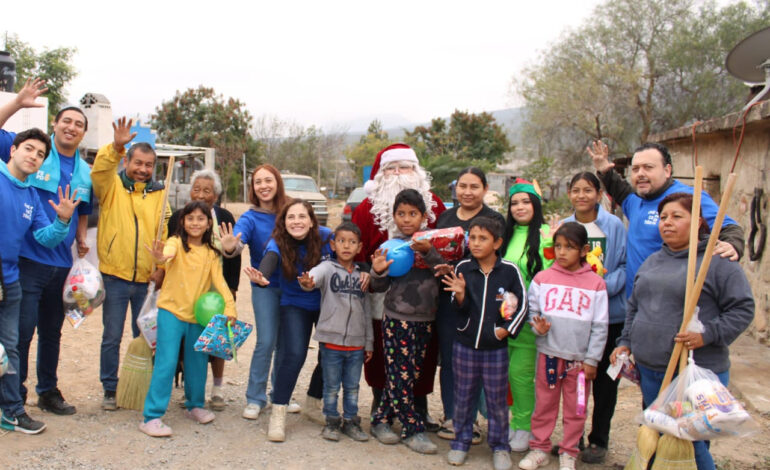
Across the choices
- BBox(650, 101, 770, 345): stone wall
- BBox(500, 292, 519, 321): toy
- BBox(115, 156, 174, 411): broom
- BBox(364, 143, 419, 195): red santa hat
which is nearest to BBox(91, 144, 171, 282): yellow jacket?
BBox(115, 156, 174, 411): broom

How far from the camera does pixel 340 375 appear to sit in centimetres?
407

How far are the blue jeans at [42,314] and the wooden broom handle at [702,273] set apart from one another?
378 centimetres

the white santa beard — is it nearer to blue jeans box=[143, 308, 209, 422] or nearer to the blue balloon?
the blue balloon

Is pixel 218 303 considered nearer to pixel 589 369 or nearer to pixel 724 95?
pixel 589 369

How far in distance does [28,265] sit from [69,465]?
1295mm

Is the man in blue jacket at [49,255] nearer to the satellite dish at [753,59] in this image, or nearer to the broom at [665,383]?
the broom at [665,383]

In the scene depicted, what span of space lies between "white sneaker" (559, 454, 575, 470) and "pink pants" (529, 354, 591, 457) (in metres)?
0.03

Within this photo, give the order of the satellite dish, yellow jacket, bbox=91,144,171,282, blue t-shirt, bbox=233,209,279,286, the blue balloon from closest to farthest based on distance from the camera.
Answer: the blue balloon
yellow jacket, bbox=91,144,171,282
blue t-shirt, bbox=233,209,279,286
the satellite dish

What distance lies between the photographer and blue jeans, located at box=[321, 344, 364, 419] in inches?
157

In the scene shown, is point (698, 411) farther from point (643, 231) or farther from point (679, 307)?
point (643, 231)

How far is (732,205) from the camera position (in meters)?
7.08

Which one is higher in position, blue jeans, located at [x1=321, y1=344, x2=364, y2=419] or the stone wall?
the stone wall

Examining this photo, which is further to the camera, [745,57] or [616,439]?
[745,57]

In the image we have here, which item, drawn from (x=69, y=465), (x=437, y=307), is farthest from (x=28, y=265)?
(x=437, y=307)
